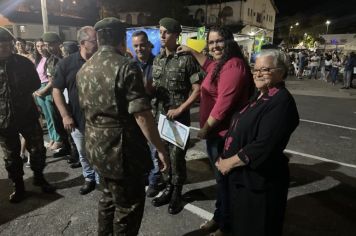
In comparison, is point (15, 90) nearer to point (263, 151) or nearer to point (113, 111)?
point (113, 111)

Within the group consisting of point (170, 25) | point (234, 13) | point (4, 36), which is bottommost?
point (4, 36)

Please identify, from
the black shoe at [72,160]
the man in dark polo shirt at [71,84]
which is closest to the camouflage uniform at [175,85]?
the man in dark polo shirt at [71,84]

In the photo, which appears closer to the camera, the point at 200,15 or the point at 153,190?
the point at 153,190

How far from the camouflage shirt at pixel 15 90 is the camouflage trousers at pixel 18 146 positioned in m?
0.10

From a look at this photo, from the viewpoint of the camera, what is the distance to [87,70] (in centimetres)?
199

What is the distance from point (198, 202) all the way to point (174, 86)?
4.83ft

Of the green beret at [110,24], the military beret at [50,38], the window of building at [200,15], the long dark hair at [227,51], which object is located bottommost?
the long dark hair at [227,51]

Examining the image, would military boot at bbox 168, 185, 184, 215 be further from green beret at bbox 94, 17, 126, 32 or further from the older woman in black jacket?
green beret at bbox 94, 17, 126, 32

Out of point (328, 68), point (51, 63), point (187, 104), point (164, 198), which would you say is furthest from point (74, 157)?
point (328, 68)

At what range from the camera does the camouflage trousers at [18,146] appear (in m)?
3.27

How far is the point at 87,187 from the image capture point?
363 centimetres

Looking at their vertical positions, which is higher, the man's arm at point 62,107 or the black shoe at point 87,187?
the man's arm at point 62,107

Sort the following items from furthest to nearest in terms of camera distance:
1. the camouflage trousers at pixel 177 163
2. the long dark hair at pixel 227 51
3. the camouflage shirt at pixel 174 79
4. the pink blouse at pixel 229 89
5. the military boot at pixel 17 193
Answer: the military boot at pixel 17 193
the camouflage trousers at pixel 177 163
the camouflage shirt at pixel 174 79
the long dark hair at pixel 227 51
the pink blouse at pixel 229 89

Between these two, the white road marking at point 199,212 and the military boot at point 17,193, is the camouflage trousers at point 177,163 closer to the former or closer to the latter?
the white road marking at point 199,212
